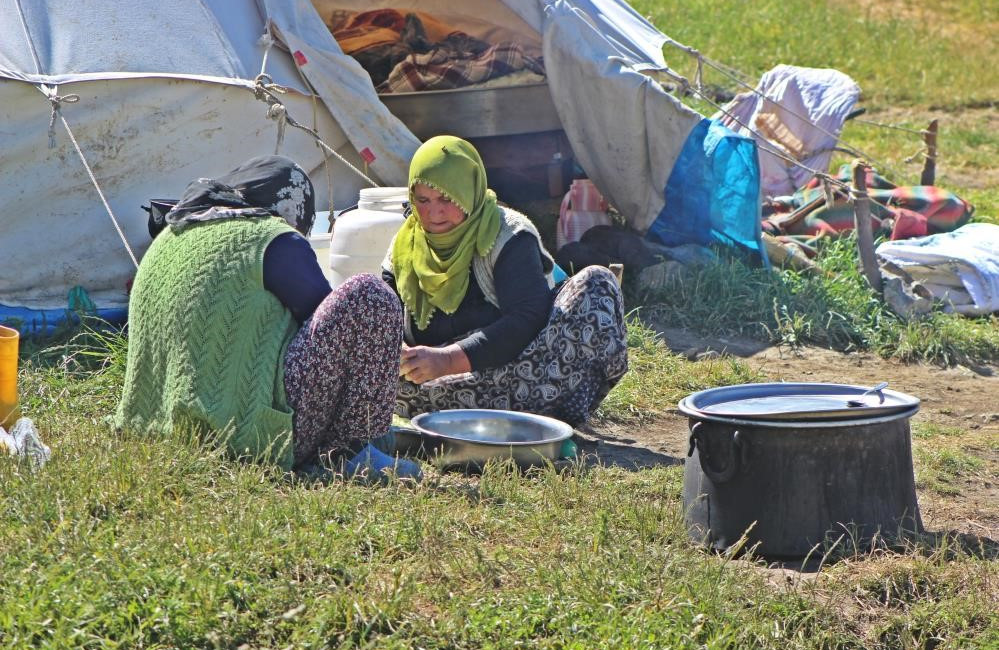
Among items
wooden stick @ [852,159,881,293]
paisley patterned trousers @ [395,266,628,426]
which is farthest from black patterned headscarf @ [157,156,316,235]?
wooden stick @ [852,159,881,293]

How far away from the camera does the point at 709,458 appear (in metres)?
3.17

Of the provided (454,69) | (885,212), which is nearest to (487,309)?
(454,69)

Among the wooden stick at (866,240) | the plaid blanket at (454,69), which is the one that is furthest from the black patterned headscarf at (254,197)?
the plaid blanket at (454,69)

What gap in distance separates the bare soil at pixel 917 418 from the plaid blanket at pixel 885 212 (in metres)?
1.55

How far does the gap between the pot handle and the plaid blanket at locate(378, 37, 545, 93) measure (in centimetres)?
444

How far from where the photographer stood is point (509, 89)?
702 cm

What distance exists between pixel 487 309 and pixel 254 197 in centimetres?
100

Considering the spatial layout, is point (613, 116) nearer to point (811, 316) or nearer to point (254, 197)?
point (811, 316)

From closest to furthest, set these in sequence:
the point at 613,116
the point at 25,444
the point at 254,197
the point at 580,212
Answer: the point at 25,444, the point at 254,197, the point at 613,116, the point at 580,212

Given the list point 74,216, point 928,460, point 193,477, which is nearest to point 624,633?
point 193,477

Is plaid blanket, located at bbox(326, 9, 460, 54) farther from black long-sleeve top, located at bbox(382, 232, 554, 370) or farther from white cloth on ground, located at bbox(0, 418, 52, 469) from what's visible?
white cloth on ground, located at bbox(0, 418, 52, 469)

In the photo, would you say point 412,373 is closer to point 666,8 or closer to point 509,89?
point 509,89

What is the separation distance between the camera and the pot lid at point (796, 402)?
3.11 metres

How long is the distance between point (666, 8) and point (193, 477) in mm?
12455
